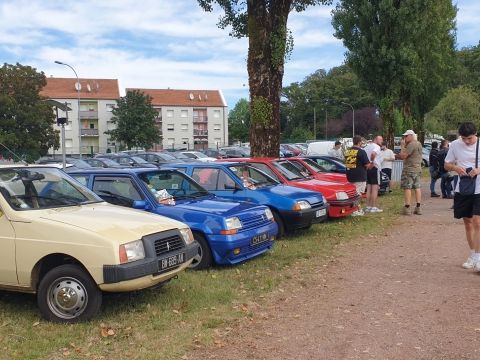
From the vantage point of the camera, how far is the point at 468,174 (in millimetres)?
7016

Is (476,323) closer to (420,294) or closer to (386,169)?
(420,294)

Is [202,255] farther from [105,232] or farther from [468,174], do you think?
[468,174]

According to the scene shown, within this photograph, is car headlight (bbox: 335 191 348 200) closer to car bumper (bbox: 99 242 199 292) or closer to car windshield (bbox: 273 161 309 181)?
car windshield (bbox: 273 161 309 181)

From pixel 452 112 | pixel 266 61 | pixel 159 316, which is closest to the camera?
pixel 159 316

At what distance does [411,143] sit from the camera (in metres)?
12.5

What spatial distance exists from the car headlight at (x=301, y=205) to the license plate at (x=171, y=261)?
12.9 ft

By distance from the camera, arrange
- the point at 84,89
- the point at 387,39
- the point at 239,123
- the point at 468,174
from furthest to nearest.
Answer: the point at 239,123 → the point at 84,89 → the point at 387,39 → the point at 468,174

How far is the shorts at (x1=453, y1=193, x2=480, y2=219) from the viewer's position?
7.01 m

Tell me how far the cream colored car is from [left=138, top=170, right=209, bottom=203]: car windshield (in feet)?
6.80

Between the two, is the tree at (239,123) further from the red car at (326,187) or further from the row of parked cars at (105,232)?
the row of parked cars at (105,232)

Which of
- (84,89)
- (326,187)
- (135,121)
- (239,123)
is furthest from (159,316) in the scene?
(239,123)

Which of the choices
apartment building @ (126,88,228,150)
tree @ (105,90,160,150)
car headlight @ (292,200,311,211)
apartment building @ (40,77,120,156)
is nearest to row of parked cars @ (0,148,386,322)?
car headlight @ (292,200,311,211)

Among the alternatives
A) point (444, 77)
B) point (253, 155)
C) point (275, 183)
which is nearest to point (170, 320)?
point (275, 183)

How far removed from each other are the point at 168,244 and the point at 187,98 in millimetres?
91681
